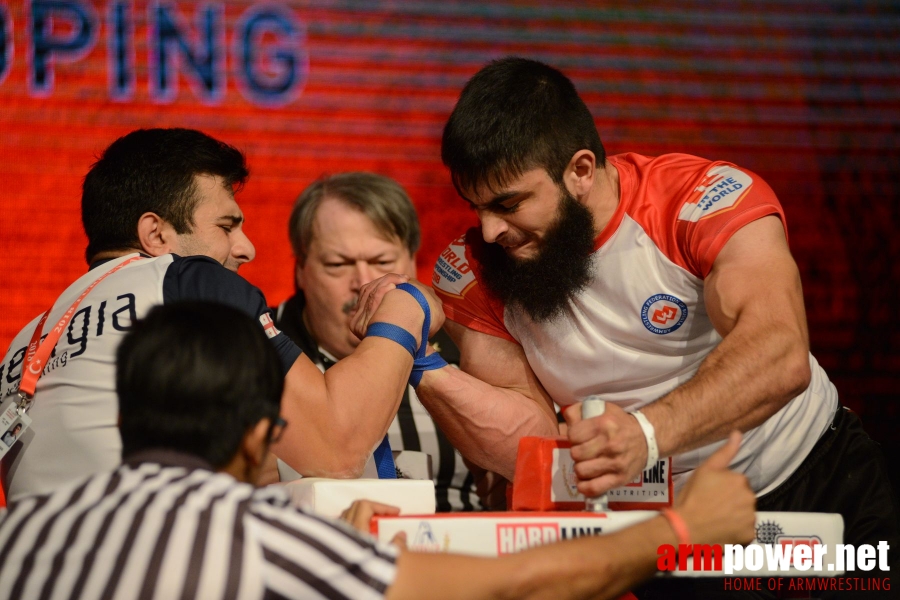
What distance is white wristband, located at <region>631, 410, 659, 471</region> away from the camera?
165cm

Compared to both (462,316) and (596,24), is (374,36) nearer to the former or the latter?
(596,24)

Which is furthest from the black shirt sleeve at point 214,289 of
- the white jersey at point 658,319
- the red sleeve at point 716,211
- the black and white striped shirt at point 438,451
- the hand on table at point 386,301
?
the black and white striped shirt at point 438,451

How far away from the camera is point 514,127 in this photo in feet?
6.96

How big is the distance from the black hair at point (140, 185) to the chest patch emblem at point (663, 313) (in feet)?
3.57

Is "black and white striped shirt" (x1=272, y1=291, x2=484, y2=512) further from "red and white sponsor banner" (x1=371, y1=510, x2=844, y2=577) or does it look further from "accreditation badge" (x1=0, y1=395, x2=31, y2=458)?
"red and white sponsor banner" (x1=371, y1=510, x2=844, y2=577)

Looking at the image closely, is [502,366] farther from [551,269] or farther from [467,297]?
[551,269]

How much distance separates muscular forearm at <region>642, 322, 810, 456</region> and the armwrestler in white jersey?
168 millimetres

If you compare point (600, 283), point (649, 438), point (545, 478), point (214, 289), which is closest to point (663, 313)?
point (600, 283)

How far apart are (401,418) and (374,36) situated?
1.58 meters

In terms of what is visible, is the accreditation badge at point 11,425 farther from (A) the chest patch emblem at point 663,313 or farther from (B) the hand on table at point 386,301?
(A) the chest patch emblem at point 663,313

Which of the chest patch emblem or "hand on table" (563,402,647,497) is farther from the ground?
the chest patch emblem

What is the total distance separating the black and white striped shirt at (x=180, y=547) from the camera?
3.81 feet

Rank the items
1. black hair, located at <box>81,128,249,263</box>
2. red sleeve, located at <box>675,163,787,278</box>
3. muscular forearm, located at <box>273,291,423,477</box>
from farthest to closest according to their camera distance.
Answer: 1. black hair, located at <box>81,128,249,263</box>
2. red sleeve, located at <box>675,163,787,278</box>
3. muscular forearm, located at <box>273,291,423,477</box>

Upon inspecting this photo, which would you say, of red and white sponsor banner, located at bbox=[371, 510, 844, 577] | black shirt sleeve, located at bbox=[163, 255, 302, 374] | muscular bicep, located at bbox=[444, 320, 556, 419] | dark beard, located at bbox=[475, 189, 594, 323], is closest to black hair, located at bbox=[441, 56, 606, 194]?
dark beard, located at bbox=[475, 189, 594, 323]
